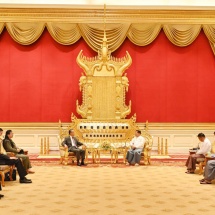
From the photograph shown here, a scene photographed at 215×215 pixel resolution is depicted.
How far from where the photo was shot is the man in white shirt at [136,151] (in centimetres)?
1031

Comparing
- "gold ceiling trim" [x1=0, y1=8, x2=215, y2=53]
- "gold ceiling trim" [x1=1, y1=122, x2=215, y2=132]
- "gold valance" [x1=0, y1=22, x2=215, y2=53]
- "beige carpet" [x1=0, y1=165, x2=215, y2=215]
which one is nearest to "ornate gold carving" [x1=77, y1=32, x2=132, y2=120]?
"gold valance" [x1=0, y1=22, x2=215, y2=53]

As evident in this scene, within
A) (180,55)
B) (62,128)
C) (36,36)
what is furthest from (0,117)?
(180,55)

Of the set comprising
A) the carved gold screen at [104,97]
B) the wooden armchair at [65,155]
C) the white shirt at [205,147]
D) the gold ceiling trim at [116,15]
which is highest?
the gold ceiling trim at [116,15]

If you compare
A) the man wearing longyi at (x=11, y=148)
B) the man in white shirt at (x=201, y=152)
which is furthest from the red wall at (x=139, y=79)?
the man wearing longyi at (x=11, y=148)

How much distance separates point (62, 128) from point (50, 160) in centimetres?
177

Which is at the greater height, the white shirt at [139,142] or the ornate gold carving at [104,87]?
the ornate gold carving at [104,87]

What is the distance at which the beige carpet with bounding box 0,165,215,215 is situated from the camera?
19.0 ft

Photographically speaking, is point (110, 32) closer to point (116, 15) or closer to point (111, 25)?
point (111, 25)

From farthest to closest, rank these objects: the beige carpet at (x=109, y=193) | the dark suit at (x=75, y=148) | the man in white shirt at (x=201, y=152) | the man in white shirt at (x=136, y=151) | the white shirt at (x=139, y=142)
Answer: the white shirt at (x=139, y=142) < the man in white shirt at (x=136, y=151) < the dark suit at (x=75, y=148) < the man in white shirt at (x=201, y=152) < the beige carpet at (x=109, y=193)

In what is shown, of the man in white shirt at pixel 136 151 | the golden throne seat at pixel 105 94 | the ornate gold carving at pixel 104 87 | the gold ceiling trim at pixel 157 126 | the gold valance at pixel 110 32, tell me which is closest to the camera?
the man in white shirt at pixel 136 151

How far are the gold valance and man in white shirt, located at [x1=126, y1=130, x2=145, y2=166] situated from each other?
136 inches

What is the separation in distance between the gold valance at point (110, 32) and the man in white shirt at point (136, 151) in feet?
11.4

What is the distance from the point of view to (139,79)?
42.5 ft

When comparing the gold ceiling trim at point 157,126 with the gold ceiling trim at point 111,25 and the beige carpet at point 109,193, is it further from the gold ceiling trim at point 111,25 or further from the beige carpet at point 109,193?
the beige carpet at point 109,193
